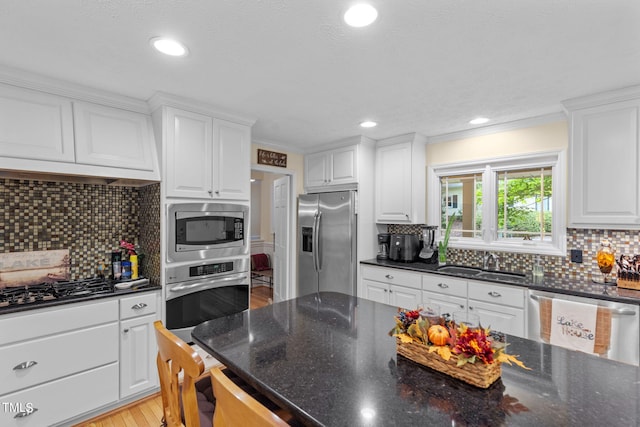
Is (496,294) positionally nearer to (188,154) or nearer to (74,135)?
(188,154)

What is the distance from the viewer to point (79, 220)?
101 inches

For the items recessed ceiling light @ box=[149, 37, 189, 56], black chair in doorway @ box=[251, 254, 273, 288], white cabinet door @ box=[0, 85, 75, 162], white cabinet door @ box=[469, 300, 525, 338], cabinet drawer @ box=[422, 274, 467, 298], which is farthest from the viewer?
black chair in doorway @ box=[251, 254, 273, 288]

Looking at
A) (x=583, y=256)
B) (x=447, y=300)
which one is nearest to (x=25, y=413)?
(x=447, y=300)

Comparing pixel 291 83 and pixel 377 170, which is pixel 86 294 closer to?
pixel 291 83

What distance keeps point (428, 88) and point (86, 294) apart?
9.43 ft

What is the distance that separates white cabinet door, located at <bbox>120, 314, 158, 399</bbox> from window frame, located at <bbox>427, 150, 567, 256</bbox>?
309 cm

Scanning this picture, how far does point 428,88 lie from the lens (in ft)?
7.59

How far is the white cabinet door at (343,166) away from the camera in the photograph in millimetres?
3760

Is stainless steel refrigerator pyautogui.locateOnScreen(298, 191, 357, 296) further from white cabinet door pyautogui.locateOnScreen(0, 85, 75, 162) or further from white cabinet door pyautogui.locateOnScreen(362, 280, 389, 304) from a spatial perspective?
white cabinet door pyautogui.locateOnScreen(0, 85, 75, 162)

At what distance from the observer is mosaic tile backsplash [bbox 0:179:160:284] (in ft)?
7.51

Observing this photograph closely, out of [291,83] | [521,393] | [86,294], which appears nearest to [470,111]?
[291,83]

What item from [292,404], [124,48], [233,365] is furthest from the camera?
[124,48]

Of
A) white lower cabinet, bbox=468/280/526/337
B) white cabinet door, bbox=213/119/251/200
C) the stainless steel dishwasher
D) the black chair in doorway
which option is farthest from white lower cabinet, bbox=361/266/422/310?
the black chair in doorway

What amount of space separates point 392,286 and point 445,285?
1.91ft
